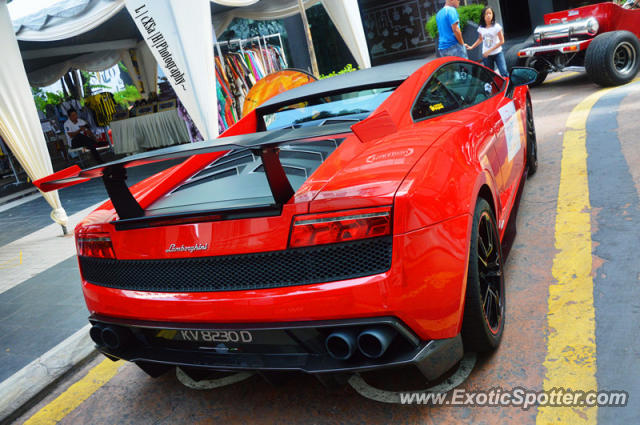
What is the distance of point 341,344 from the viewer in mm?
→ 1869

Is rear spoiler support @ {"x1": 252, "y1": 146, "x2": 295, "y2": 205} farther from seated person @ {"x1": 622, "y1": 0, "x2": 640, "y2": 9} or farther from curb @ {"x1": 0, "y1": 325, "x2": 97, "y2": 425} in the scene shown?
seated person @ {"x1": 622, "y1": 0, "x2": 640, "y2": 9}

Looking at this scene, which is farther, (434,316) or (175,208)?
(175,208)

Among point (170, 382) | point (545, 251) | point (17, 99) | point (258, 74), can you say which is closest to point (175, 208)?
point (170, 382)

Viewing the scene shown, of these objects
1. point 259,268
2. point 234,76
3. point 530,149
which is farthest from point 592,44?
point 259,268

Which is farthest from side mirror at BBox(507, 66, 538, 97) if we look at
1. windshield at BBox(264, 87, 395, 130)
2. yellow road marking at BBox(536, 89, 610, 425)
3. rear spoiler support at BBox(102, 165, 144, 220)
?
rear spoiler support at BBox(102, 165, 144, 220)

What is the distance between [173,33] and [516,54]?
20.2 feet

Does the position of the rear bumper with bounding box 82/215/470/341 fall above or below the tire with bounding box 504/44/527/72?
below

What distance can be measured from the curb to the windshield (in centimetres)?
178

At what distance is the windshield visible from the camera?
3.08 metres

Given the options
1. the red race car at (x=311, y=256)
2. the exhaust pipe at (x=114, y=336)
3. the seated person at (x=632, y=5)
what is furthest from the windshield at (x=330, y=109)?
the seated person at (x=632, y=5)

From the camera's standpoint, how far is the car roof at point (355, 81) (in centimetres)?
303

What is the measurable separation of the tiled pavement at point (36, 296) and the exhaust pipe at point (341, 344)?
2268mm

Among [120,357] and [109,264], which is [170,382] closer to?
[120,357]

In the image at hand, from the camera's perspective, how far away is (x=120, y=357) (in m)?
2.36
